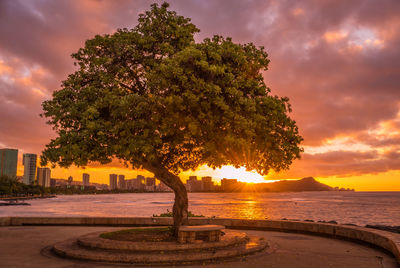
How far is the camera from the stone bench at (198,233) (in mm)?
13422

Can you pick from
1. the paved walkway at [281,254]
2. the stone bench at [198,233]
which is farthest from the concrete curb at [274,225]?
the stone bench at [198,233]

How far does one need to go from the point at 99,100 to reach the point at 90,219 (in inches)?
428

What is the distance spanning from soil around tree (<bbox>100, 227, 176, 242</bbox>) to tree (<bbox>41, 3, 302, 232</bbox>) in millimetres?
857

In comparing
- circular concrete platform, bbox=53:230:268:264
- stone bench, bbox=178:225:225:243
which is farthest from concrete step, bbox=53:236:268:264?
stone bench, bbox=178:225:225:243

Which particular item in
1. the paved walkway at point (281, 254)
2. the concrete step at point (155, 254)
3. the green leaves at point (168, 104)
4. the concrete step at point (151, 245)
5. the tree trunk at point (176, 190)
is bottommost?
the paved walkway at point (281, 254)

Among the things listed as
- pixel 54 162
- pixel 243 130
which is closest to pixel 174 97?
pixel 243 130

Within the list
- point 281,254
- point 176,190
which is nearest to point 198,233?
point 176,190

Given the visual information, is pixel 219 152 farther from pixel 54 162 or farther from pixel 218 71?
pixel 54 162

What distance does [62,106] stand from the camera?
14.9 metres

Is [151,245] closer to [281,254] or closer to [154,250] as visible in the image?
[154,250]

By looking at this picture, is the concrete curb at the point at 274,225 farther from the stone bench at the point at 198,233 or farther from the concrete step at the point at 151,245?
the stone bench at the point at 198,233

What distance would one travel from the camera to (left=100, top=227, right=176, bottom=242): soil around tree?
14.6 meters

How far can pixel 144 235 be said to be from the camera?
15.5 m

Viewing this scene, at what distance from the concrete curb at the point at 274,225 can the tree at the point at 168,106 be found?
14.9 ft
